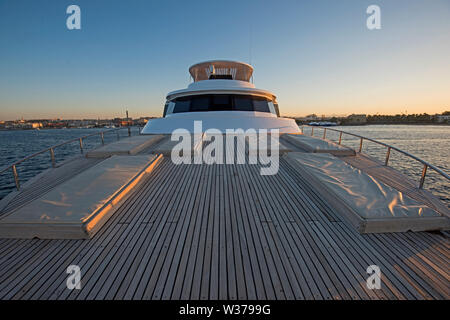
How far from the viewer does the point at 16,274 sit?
2482 millimetres

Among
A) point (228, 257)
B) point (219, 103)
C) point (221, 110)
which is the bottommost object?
point (228, 257)

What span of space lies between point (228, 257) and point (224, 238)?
395 mm

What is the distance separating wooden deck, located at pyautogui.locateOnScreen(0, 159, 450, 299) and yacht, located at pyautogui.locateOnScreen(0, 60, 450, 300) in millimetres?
15

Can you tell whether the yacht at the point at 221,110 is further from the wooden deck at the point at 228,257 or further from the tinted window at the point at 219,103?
the wooden deck at the point at 228,257

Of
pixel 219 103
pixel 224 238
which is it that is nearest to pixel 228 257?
pixel 224 238

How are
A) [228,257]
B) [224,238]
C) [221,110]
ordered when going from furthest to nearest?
[221,110]
[224,238]
[228,257]

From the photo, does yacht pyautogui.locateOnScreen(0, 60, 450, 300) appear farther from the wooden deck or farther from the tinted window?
the tinted window

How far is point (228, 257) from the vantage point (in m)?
2.70

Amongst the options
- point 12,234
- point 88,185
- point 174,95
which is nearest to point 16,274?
point 12,234

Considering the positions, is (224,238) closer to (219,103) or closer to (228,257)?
(228,257)

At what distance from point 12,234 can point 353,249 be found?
549 cm

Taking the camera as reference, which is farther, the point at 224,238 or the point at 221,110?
the point at 221,110

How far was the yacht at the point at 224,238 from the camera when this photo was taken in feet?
7.52

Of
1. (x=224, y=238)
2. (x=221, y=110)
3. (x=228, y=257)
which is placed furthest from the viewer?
(x=221, y=110)
